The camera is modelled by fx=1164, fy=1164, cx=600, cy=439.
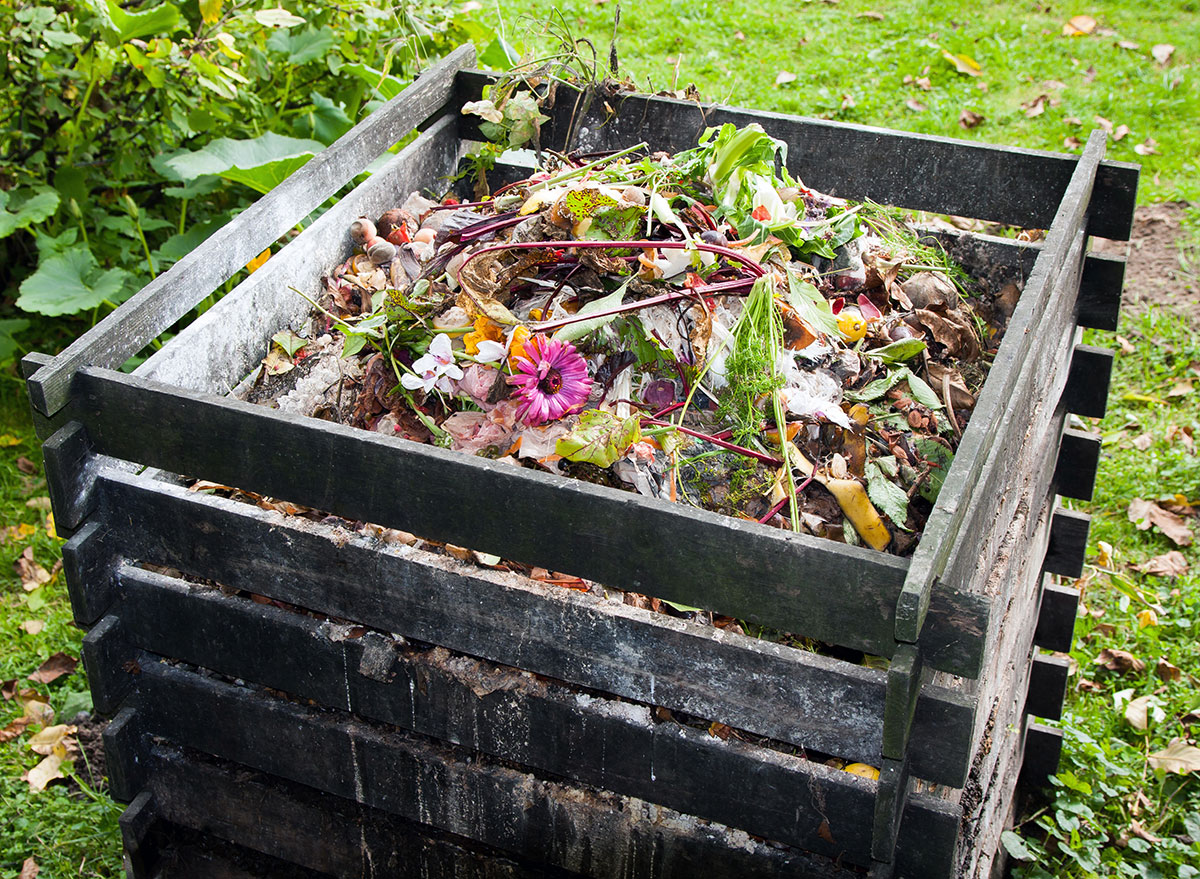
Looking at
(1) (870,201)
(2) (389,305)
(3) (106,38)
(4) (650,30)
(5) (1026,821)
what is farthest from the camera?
(4) (650,30)

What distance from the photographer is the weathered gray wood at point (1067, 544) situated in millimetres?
3305

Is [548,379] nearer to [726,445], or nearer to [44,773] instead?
[726,445]

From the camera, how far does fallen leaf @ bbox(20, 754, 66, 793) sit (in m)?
3.15

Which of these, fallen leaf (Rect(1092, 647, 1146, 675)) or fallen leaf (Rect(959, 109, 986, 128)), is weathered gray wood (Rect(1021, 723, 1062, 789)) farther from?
fallen leaf (Rect(959, 109, 986, 128))

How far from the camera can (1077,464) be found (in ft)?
10.5

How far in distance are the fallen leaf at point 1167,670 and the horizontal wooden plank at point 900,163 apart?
1444 mm

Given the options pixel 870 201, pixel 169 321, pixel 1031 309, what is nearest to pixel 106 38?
pixel 169 321

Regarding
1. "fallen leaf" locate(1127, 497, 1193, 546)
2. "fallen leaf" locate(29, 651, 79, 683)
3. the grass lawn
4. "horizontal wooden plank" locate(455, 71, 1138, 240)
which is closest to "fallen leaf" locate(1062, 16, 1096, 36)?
the grass lawn

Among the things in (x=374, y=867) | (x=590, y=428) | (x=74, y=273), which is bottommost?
(x=374, y=867)

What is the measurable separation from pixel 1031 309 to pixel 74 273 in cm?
305

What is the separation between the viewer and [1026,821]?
129 inches

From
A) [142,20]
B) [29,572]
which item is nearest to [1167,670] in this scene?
[29,572]

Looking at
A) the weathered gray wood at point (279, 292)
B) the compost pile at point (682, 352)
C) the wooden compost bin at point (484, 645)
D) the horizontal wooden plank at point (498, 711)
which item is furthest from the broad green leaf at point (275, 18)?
the horizontal wooden plank at point (498, 711)

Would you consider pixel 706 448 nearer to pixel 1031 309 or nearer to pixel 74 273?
pixel 1031 309
